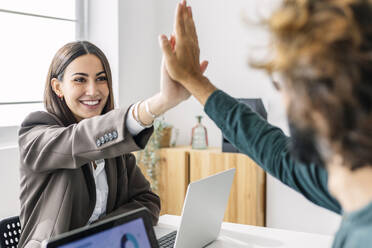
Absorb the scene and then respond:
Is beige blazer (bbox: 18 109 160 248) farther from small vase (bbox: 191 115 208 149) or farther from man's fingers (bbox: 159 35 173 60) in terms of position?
small vase (bbox: 191 115 208 149)

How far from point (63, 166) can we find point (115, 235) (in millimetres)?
555

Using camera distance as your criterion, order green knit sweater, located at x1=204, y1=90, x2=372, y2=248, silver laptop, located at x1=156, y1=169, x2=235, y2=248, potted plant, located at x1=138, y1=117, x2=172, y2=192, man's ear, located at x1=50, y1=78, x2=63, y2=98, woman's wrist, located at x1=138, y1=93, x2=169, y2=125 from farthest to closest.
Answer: potted plant, located at x1=138, y1=117, x2=172, y2=192 < man's ear, located at x1=50, y1=78, x2=63, y2=98 < silver laptop, located at x1=156, y1=169, x2=235, y2=248 < woman's wrist, located at x1=138, y1=93, x2=169, y2=125 < green knit sweater, located at x1=204, y1=90, x2=372, y2=248

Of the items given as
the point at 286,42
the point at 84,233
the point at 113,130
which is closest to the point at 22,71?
the point at 113,130

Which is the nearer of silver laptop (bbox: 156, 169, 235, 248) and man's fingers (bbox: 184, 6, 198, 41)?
man's fingers (bbox: 184, 6, 198, 41)

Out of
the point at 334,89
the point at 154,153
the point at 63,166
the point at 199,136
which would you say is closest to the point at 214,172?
the point at 199,136

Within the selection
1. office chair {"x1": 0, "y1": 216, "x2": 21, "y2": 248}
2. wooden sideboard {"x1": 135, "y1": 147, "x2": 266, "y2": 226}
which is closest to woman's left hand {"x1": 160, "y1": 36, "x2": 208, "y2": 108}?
office chair {"x1": 0, "y1": 216, "x2": 21, "y2": 248}

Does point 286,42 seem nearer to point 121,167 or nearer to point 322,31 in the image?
point 322,31

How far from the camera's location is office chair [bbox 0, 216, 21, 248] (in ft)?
5.64

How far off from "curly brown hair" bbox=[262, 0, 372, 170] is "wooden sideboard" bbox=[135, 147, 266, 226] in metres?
2.52

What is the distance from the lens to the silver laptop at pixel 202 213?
1.51 m

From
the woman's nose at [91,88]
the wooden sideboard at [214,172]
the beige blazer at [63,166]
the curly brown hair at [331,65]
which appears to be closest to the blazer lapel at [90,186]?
the beige blazer at [63,166]

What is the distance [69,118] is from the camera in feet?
5.89

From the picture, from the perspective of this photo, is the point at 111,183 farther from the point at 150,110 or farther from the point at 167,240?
the point at 150,110

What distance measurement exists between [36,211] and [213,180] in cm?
66
